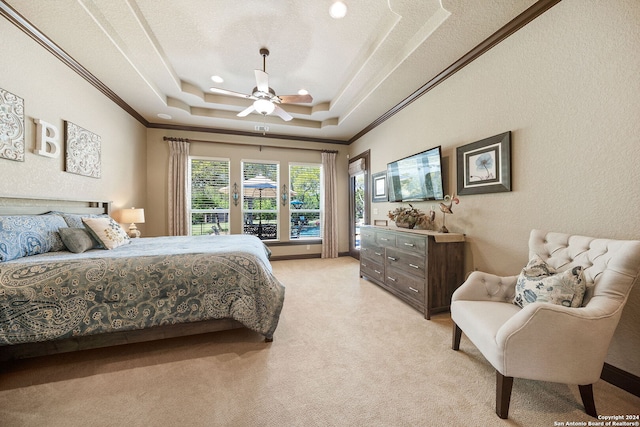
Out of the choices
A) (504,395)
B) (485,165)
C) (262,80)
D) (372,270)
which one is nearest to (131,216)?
(262,80)

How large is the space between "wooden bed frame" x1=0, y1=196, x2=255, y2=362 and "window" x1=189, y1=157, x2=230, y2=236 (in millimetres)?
2412

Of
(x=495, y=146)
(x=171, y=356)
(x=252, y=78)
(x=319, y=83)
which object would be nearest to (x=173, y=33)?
(x=252, y=78)

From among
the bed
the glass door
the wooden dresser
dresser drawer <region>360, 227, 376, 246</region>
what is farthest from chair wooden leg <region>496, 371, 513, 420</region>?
the glass door

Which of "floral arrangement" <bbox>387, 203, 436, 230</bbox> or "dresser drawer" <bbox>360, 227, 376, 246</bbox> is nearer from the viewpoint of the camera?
"floral arrangement" <bbox>387, 203, 436, 230</bbox>

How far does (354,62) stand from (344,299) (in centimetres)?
320

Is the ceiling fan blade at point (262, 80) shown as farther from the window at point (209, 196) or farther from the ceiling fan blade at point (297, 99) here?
the window at point (209, 196)

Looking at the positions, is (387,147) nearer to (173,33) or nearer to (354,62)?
(354,62)

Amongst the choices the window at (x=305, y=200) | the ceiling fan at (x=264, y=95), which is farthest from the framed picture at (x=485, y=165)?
the window at (x=305, y=200)

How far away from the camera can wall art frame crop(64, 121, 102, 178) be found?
2725 mm

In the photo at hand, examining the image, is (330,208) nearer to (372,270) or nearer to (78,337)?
(372,270)

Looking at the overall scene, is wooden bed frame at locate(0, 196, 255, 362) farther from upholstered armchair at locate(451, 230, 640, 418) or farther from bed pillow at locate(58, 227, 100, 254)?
upholstered armchair at locate(451, 230, 640, 418)

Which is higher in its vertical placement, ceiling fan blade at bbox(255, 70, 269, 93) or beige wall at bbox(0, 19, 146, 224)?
ceiling fan blade at bbox(255, 70, 269, 93)

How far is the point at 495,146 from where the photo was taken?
230 centimetres

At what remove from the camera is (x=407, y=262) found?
9.28ft
